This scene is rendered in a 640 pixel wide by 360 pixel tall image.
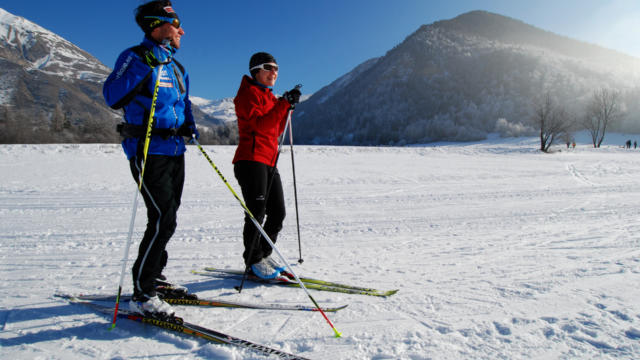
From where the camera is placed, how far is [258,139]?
9.53 ft

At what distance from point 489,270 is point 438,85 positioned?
423 feet

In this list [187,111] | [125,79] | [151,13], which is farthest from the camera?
[187,111]

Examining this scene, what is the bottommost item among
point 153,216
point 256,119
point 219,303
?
point 219,303

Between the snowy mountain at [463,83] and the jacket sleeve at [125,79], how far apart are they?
7844 centimetres

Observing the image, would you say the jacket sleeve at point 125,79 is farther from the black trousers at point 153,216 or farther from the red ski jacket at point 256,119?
Result: the red ski jacket at point 256,119

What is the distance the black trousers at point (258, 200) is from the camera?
2922 mm

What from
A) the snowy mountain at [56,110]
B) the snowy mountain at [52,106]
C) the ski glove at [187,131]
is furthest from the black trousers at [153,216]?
the snowy mountain at [52,106]

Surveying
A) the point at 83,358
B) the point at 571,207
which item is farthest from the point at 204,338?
the point at 571,207

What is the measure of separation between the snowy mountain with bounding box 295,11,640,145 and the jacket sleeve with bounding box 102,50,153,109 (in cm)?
7844

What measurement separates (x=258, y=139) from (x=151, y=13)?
1.26 meters

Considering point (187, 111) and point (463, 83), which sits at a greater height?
point (463, 83)

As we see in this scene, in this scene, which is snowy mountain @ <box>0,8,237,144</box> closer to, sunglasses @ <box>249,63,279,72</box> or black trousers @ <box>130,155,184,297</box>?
sunglasses @ <box>249,63,279,72</box>

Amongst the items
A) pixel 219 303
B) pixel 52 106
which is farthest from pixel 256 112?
pixel 52 106

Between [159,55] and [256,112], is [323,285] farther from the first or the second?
[159,55]
